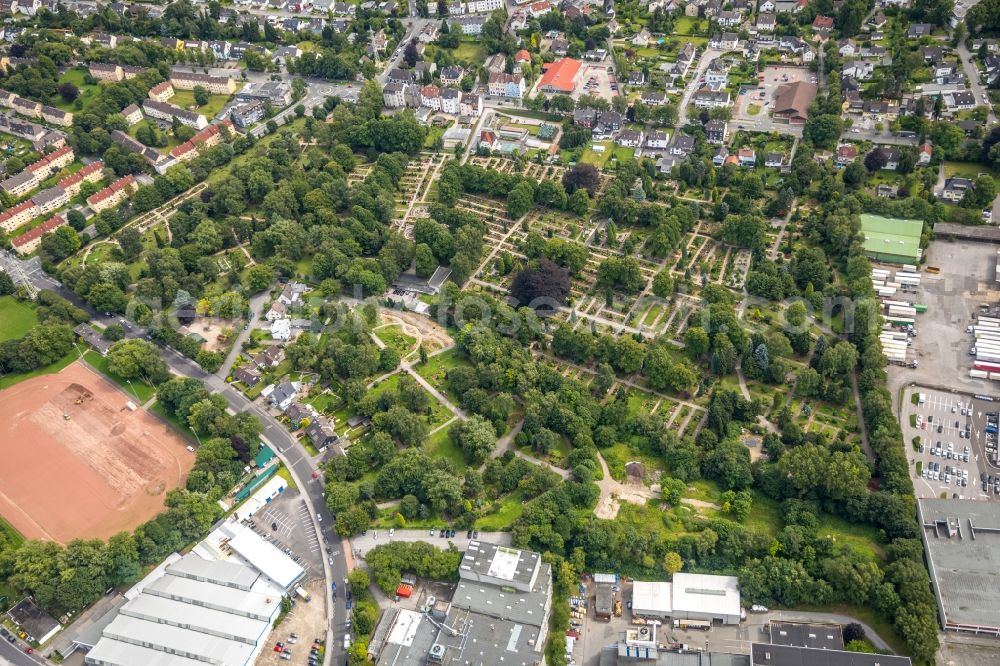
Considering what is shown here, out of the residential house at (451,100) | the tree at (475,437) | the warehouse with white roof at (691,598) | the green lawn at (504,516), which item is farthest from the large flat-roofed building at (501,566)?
the residential house at (451,100)

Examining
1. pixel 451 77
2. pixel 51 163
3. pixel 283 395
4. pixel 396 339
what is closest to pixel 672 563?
pixel 396 339

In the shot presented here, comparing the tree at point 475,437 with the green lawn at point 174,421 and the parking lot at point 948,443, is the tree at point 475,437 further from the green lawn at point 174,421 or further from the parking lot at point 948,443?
the parking lot at point 948,443

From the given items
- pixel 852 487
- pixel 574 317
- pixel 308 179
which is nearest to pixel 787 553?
pixel 852 487

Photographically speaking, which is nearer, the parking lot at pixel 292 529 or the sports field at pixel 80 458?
the parking lot at pixel 292 529

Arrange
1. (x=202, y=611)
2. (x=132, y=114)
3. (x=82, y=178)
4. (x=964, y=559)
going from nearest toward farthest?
1. (x=964, y=559)
2. (x=202, y=611)
3. (x=82, y=178)
4. (x=132, y=114)

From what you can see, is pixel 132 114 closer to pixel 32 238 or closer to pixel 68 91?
pixel 68 91

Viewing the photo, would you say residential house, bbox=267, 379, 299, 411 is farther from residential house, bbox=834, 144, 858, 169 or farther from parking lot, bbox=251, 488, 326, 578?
residential house, bbox=834, 144, 858, 169

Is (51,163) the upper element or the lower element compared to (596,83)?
lower
